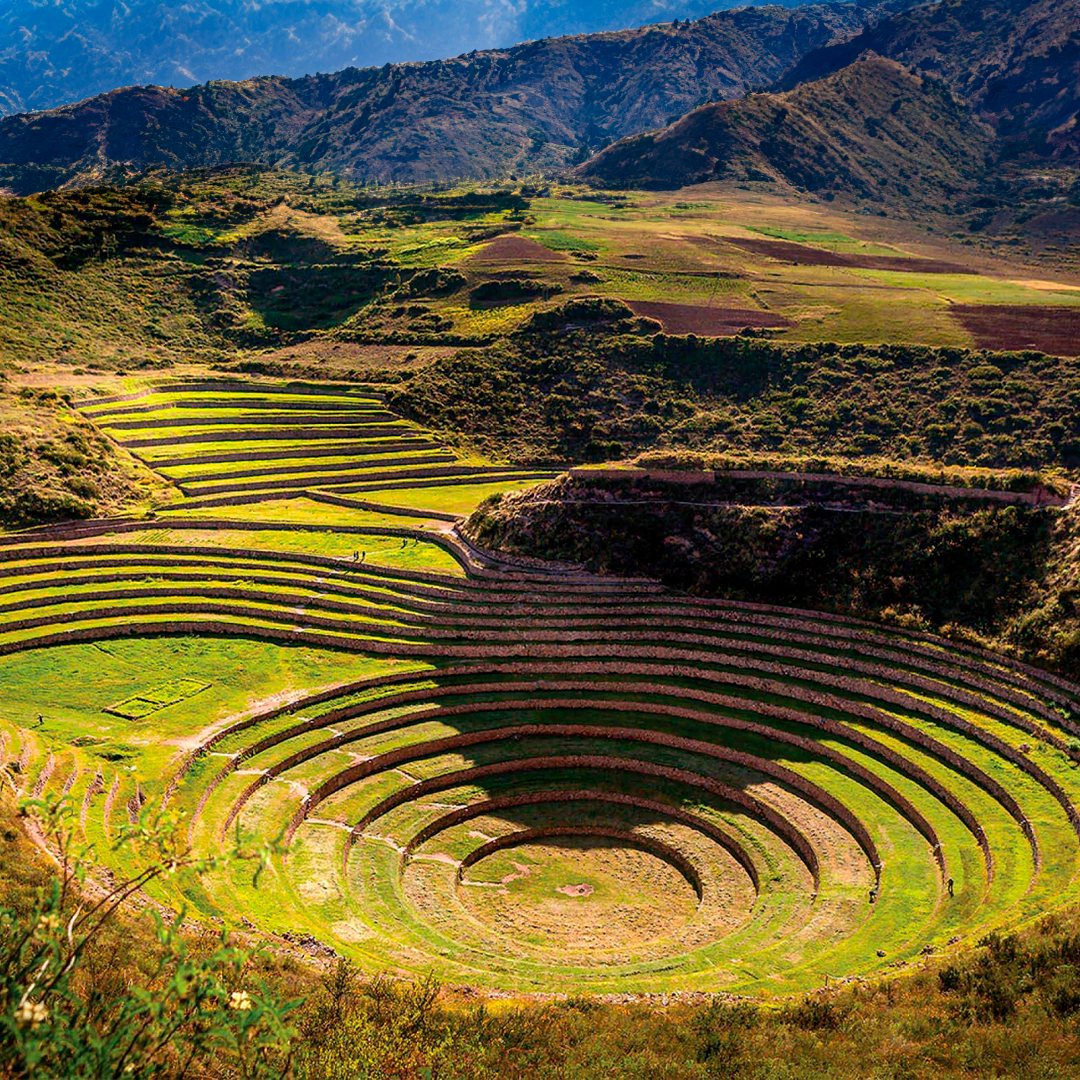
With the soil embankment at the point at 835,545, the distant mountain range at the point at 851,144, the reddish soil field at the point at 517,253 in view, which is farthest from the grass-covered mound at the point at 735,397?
the distant mountain range at the point at 851,144

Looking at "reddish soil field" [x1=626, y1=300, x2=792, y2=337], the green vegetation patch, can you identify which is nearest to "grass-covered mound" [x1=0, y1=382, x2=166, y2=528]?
the green vegetation patch

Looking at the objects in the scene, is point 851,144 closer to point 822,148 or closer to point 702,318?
point 822,148

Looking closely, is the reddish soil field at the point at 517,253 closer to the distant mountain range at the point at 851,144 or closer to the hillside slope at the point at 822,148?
the hillside slope at the point at 822,148

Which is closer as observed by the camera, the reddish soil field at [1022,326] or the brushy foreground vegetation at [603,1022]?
the brushy foreground vegetation at [603,1022]

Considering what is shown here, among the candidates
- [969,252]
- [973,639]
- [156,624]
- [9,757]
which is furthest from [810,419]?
[969,252]

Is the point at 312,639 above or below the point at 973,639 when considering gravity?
below

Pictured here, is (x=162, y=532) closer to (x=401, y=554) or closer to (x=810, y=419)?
(x=401, y=554)
